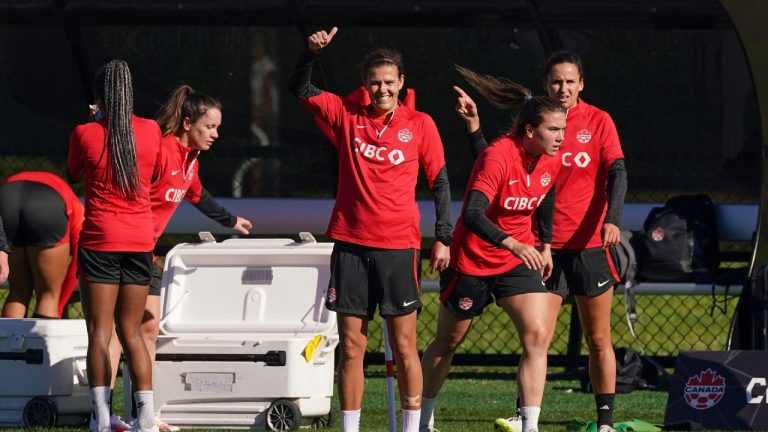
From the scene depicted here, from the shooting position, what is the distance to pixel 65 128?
980 centimetres

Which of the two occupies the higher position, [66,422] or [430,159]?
[430,159]

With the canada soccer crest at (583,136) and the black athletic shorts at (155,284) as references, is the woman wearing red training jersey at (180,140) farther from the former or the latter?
the canada soccer crest at (583,136)

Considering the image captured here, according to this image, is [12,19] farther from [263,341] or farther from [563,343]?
[563,343]

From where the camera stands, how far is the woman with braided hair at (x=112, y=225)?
6.33 meters

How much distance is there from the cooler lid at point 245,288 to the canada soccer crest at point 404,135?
1.57 meters

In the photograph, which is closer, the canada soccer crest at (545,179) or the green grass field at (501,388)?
the canada soccer crest at (545,179)

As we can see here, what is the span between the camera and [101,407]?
644cm

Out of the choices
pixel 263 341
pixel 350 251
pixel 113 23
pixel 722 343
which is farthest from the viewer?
pixel 722 343

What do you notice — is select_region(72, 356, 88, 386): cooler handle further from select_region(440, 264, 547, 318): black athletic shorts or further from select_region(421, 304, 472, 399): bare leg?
select_region(440, 264, 547, 318): black athletic shorts

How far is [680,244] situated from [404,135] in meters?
3.32

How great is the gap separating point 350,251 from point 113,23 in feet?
12.9

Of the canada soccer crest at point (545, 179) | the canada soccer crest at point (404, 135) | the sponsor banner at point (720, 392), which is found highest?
the canada soccer crest at point (404, 135)

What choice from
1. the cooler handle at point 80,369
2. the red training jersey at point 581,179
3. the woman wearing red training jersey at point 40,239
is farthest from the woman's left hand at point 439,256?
the woman wearing red training jersey at point 40,239

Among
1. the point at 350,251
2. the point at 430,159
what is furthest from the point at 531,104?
the point at 350,251
